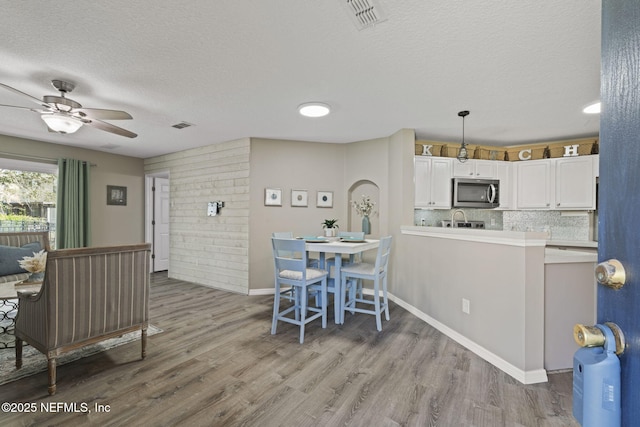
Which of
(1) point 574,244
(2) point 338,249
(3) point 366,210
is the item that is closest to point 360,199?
(3) point 366,210

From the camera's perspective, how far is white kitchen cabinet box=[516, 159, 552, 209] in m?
4.18

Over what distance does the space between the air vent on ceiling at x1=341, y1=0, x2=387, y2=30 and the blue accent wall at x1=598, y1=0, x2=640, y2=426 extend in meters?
1.27

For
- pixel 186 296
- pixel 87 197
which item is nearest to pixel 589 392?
pixel 186 296

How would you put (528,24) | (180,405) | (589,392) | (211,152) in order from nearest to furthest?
(589,392)
(528,24)
(180,405)
(211,152)

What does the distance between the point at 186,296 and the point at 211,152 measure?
2.39 meters

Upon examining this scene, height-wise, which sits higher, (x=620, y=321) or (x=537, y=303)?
(x=620, y=321)

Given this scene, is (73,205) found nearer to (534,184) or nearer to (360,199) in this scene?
(360,199)

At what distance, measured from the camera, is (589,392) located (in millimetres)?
520

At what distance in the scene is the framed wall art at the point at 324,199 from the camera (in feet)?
15.0

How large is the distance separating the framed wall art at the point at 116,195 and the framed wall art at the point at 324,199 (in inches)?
160

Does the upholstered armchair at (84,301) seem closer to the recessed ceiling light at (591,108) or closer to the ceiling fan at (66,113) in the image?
the ceiling fan at (66,113)

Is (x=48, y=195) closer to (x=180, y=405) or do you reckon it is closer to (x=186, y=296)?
(x=186, y=296)

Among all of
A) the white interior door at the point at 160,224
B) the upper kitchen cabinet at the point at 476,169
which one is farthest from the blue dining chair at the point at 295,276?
the white interior door at the point at 160,224

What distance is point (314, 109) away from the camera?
3.04 meters
